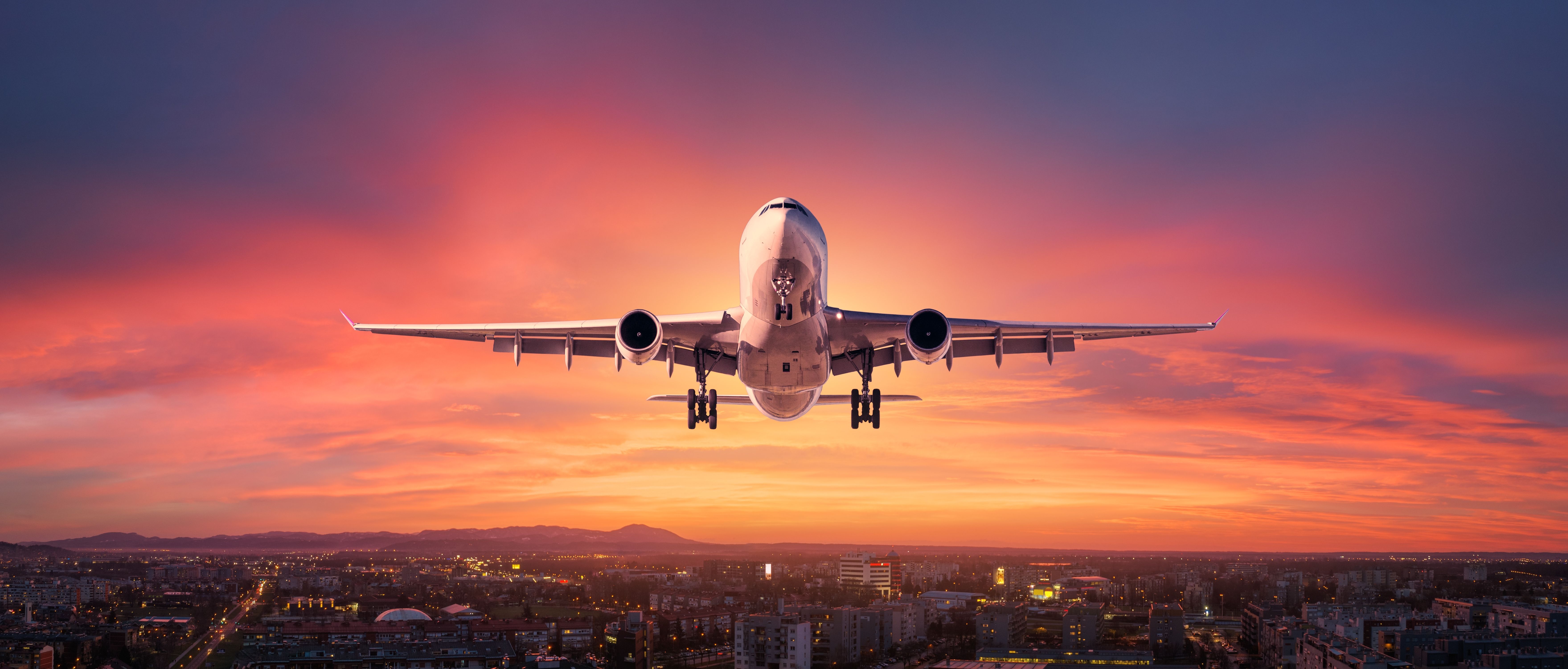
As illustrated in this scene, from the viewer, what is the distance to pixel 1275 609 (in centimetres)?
12062

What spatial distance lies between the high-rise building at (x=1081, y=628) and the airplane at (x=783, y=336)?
2905 inches

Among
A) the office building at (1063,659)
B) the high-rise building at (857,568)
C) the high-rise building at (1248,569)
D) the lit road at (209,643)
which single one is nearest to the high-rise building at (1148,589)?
the high-rise building at (1248,569)

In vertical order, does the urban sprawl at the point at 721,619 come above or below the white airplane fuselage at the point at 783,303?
below

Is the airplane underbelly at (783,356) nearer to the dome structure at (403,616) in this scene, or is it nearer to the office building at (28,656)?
the office building at (28,656)

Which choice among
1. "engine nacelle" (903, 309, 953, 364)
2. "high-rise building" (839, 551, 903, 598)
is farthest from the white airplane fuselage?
"high-rise building" (839, 551, 903, 598)

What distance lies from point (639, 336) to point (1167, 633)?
290ft

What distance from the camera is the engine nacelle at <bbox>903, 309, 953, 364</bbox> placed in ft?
93.8

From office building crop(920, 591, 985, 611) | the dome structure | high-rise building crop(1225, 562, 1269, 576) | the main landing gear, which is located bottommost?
office building crop(920, 591, 985, 611)

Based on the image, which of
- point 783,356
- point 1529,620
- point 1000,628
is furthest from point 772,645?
point 1529,620

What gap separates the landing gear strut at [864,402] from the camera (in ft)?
113

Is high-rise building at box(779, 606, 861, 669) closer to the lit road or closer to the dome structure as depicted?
the dome structure

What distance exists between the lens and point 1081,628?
104 meters

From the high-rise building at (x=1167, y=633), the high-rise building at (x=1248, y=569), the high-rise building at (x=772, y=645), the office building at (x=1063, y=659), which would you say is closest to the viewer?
the office building at (x=1063, y=659)

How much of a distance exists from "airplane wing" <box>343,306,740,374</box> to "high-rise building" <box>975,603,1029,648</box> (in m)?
73.2
